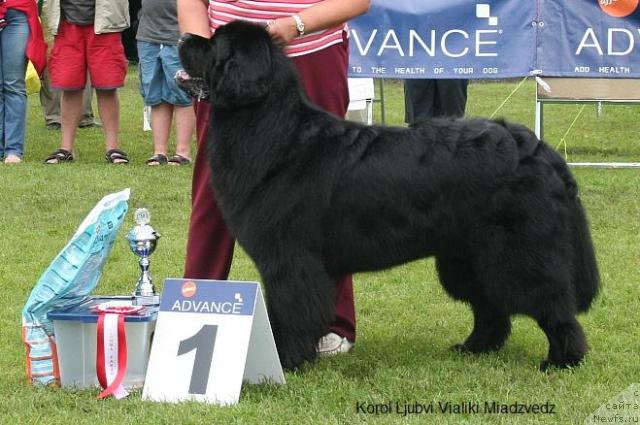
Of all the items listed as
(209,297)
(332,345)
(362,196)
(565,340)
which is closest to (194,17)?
(362,196)

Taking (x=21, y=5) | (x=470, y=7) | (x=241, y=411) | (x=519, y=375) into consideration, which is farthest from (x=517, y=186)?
(x=21, y=5)

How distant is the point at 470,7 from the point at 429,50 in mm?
483

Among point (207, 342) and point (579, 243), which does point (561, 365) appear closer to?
point (579, 243)

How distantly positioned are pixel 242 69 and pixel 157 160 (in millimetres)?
5730

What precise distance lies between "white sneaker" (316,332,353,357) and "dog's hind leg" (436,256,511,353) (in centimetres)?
49

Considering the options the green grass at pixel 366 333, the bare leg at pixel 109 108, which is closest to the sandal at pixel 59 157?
the green grass at pixel 366 333

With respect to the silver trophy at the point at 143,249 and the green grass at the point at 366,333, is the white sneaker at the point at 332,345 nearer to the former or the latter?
the green grass at the point at 366,333

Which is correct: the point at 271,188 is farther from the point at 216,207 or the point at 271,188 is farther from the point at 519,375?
the point at 519,375

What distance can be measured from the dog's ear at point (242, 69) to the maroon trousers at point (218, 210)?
1.81 ft

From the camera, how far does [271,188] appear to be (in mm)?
3844

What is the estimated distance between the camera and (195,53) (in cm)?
377

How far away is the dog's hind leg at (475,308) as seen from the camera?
427cm

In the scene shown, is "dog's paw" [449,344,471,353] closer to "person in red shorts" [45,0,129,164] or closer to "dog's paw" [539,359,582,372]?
"dog's paw" [539,359,582,372]

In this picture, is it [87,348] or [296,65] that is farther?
[296,65]
